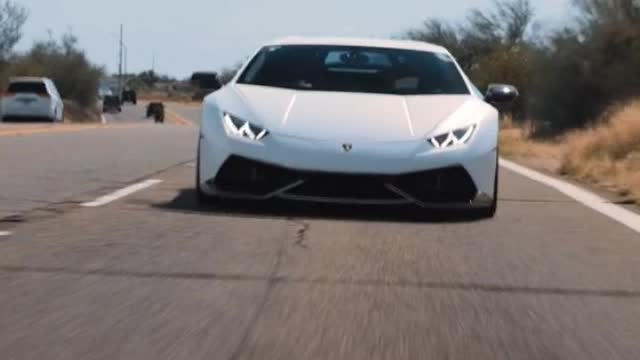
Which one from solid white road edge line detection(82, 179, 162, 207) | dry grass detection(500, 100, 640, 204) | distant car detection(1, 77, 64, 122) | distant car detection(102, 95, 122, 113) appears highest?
solid white road edge line detection(82, 179, 162, 207)

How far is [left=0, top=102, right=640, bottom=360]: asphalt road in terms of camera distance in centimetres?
600

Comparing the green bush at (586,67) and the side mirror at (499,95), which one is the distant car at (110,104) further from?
the side mirror at (499,95)

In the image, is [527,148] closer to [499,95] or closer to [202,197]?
[499,95]

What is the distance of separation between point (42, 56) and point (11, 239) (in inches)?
3293

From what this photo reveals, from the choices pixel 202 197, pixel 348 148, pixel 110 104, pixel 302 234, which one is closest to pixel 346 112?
pixel 348 148

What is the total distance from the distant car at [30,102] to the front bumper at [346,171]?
34.9 metres

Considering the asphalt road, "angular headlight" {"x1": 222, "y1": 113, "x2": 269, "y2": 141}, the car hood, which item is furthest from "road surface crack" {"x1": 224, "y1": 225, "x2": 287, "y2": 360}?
the car hood

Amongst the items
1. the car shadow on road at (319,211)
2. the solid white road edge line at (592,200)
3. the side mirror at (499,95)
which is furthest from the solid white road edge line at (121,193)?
the solid white road edge line at (592,200)

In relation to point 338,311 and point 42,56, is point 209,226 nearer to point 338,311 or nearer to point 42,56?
point 338,311

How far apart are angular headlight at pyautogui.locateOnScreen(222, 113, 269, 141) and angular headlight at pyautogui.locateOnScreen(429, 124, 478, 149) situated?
4.18ft

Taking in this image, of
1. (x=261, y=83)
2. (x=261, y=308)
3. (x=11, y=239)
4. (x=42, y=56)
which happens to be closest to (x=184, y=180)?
(x=261, y=83)

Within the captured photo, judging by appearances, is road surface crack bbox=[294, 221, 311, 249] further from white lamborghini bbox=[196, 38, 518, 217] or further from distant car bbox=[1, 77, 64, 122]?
distant car bbox=[1, 77, 64, 122]

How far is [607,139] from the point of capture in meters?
25.2

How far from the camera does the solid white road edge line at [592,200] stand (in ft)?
36.8
